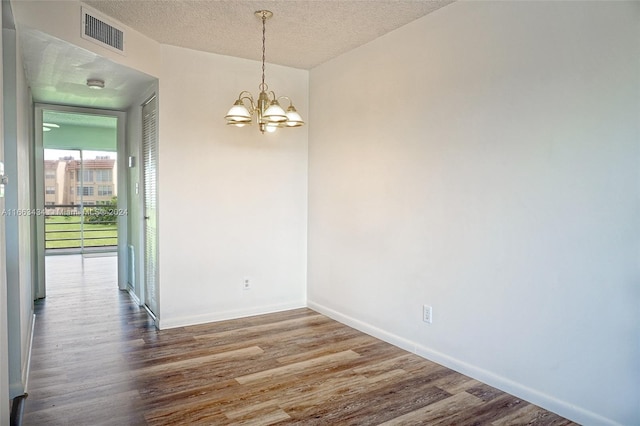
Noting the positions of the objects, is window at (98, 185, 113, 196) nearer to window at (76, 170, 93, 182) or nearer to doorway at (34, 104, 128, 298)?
doorway at (34, 104, 128, 298)

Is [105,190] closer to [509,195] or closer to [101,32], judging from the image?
[101,32]

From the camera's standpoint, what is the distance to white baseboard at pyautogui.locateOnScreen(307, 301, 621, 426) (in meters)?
2.44

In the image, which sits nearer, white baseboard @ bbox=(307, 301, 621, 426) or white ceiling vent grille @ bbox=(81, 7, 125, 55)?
white baseboard @ bbox=(307, 301, 621, 426)

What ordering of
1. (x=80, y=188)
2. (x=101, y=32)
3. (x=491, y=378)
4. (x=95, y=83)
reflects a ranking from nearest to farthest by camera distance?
(x=491, y=378) < (x=101, y=32) < (x=95, y=83) < (x=80, y=188)

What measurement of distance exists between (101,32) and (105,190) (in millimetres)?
6980

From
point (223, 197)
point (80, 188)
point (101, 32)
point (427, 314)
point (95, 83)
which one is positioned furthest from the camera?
point (80, 188)

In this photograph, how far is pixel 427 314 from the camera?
135 inches

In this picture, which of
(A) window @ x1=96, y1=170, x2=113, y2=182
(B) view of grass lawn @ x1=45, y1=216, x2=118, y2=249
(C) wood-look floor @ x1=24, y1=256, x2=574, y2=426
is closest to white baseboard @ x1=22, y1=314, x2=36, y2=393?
(C) wood-look floor @ x1=24, y1=256, x2=574, y2=426

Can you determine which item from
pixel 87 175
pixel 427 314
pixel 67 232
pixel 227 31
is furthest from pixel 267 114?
pixel 67 232

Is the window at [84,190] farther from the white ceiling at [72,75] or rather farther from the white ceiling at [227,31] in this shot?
the white ceiling at [227,31]

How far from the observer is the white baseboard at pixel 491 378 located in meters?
2.44

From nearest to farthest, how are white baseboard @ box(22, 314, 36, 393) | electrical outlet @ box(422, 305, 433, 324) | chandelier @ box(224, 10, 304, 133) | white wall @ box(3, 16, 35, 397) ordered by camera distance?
white wall @ box(3, 16, 35, 397), white baseboard @ box(22, 314, 36, 393), chandelier @ box(224, 10, 304, 133), electrical outlet @ box(422, 305, 433, 324)

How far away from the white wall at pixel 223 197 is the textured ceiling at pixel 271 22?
35 centimetres

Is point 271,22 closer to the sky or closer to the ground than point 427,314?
closer to the sky
